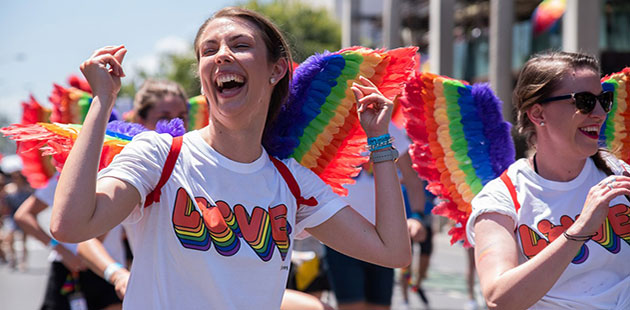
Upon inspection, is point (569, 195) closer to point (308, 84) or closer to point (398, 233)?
point (398, 233)

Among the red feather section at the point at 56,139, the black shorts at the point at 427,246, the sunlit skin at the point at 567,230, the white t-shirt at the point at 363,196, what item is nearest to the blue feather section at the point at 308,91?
the red feather section at the point at 56,139

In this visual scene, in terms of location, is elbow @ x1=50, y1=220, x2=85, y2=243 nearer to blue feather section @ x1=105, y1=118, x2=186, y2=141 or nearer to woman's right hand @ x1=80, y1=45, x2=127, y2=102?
woman's right hand @ x1=80, y1=45, x2=127, y2=102

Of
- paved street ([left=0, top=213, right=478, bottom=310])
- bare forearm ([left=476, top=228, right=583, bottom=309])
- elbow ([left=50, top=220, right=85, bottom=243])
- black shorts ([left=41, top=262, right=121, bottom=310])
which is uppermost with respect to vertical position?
elbow ([left=50, top=220, right=85, bottom=243])

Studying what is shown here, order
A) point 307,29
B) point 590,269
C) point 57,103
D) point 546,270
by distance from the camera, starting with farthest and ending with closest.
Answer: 1. point 307,29
2. point 57,103
3. point 590,269
4. point 546,270

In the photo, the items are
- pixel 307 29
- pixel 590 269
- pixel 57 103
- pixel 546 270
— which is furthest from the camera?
pixel 307 29

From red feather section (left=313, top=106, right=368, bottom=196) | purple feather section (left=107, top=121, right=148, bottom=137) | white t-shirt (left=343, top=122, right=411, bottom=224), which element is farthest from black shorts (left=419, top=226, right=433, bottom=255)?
purple feather section (left=107, top=121, right=148, bottom=137)

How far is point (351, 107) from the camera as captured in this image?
3020 millimetres

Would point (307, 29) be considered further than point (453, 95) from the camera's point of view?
Yes

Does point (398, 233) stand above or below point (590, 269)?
above

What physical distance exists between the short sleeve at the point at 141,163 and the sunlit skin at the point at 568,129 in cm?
137

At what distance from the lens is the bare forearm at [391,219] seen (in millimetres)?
2543

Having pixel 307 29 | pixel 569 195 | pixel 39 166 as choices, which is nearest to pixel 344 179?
pixel 569 195

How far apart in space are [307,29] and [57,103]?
36518mm

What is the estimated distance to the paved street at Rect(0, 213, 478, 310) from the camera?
31.0ft
